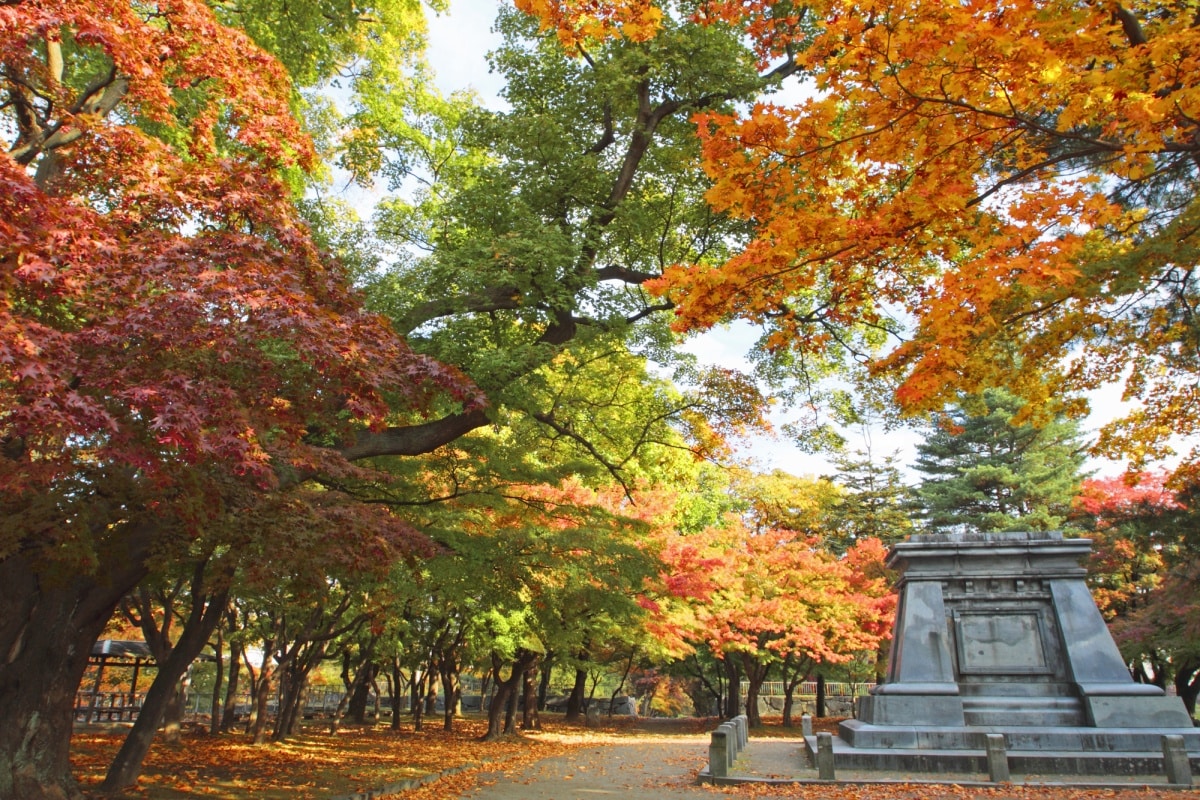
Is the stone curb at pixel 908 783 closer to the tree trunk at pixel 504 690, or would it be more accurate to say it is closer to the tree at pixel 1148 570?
the tree at pixel 1148 570

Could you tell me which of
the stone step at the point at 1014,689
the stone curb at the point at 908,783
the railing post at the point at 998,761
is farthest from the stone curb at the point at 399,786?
the stone step at the point at 1014,689

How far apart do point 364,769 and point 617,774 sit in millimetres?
4376

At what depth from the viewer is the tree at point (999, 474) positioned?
31719 mm

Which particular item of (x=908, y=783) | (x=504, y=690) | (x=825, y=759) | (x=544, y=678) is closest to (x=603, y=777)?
(x=825, y=759)

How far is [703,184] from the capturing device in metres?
11.4

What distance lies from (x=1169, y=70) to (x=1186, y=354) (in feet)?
20.4

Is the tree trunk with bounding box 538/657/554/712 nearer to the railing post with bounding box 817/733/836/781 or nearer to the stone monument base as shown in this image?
the stone monument base

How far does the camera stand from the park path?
33.4 ft

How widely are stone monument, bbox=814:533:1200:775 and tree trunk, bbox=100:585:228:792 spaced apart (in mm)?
9198

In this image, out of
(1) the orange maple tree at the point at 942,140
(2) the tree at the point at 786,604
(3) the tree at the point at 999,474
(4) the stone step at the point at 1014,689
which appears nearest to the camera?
(1) the orange maple tree at the point at 942,140

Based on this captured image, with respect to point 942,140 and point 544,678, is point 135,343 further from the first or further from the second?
point 544,678

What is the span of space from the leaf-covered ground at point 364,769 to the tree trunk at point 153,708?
282 mm

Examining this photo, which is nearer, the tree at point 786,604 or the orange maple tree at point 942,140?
the orange maple tree at point 942,140

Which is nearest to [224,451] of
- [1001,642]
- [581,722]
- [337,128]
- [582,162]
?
[582,162]
